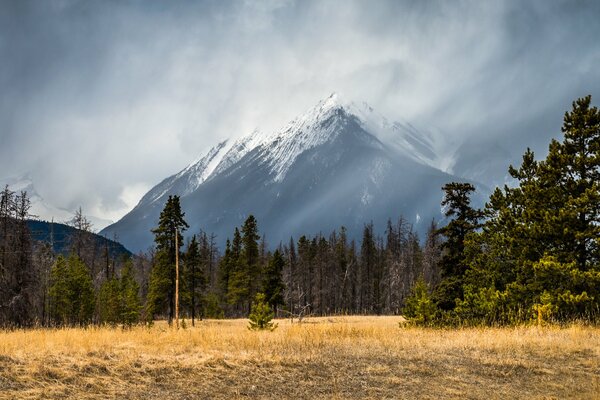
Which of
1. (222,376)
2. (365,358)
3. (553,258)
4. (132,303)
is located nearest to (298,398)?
(222,376)

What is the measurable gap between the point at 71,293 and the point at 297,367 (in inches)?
1523

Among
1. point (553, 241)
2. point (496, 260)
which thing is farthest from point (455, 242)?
point (553, 241)

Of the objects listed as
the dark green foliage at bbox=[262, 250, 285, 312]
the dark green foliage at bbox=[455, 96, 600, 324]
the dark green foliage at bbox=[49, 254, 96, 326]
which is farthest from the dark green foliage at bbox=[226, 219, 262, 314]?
the dark green foliage at bbox=[455, 96, 600, 324]

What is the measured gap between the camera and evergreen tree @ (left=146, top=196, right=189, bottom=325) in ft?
148

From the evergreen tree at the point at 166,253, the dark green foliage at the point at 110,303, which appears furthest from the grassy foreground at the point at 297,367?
the dark green foliage at the point at 110,303

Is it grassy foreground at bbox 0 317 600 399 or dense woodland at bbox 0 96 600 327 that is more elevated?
dense woodland at bbox 0 96 600 327

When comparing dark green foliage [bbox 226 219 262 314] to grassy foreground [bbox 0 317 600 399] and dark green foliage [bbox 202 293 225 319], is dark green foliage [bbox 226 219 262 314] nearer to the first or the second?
dark green foliage [bbox 202 293 225 319]

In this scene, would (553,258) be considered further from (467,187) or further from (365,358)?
(365,358)

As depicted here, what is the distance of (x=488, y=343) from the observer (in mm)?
13672

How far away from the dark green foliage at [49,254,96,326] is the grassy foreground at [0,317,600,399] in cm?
3214

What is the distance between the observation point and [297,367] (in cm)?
1086

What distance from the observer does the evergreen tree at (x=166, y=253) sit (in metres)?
45.0

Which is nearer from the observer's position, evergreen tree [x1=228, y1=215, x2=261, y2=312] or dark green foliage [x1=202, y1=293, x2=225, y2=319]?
evergreen tree [x1=228, y1=215, x2=261, y2=312]

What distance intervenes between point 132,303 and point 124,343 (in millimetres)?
35972
